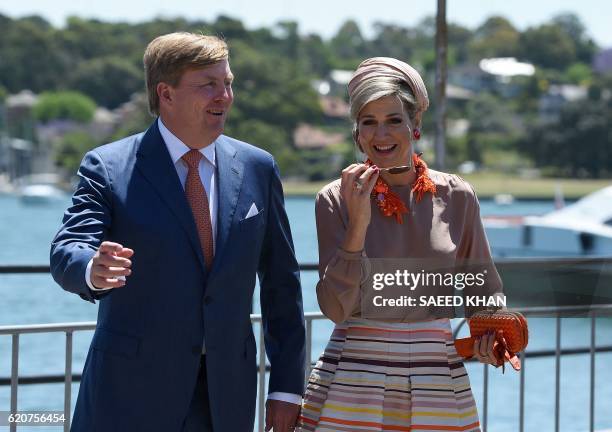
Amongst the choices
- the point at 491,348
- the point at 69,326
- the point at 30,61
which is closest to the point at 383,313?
the point at 491,348

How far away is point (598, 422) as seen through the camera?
11891mm

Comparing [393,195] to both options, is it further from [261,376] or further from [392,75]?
[261,376]

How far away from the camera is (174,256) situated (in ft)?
8.66

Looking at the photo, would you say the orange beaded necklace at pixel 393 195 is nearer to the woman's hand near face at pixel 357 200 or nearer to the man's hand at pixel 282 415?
the woman's hand near face at pixel 357 200

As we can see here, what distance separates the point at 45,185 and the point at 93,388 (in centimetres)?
9904

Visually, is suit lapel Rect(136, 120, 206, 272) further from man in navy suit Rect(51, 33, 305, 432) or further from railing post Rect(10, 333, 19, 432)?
railing post Rect(10, 333, 19, 432)

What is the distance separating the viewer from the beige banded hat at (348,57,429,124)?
107 inches

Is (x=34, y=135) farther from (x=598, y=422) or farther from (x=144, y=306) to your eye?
(x=144, y=306)

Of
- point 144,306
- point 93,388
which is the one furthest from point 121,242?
point 93,388

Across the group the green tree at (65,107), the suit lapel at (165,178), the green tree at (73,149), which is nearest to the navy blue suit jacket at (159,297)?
the suit lapel at (165,178)

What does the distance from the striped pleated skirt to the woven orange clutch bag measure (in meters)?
0.04

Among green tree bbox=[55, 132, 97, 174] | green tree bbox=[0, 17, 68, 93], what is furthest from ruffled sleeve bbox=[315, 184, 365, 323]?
green tree bbox=[0, 17, 68, 93]

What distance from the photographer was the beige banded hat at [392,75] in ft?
8.95

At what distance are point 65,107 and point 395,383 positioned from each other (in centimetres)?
10469
